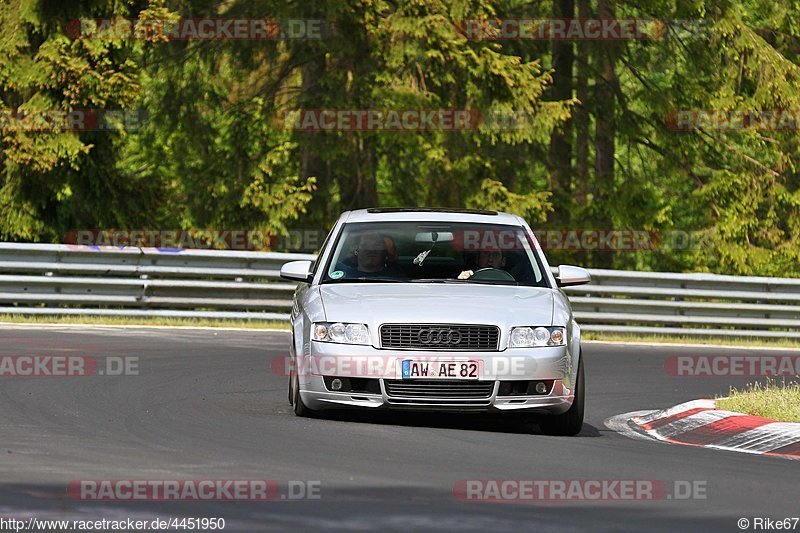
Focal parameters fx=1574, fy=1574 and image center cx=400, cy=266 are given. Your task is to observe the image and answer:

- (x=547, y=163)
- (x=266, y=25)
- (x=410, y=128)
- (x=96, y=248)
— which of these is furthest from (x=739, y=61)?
(x=96, y=248)

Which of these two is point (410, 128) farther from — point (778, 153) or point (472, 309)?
point (472, 309)

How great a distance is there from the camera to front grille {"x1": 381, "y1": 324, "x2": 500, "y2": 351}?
420 inches

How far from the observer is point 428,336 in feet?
35.0

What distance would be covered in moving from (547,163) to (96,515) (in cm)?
2654

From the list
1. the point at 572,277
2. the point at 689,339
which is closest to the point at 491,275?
the point at 572,277

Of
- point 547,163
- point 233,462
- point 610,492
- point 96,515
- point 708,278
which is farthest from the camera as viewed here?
point 547,163

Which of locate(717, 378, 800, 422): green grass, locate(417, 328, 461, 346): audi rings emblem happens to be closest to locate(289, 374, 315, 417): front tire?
locate(417, 328, 461, 346): audi rings emblem

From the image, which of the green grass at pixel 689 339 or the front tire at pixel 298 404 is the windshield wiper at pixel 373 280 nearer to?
the front tire at pixel 298 404

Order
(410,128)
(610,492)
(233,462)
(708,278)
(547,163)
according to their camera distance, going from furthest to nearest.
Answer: (547,163) < (410,128) < (708,278) < (233,462) < (610,492)

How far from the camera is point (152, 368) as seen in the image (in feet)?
48.9

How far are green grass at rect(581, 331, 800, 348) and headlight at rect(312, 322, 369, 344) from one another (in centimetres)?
1143

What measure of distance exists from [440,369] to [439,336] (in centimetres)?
22

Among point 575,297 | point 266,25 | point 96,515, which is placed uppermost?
point 266,25

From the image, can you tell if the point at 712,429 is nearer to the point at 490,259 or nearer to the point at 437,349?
the point at 490,259
